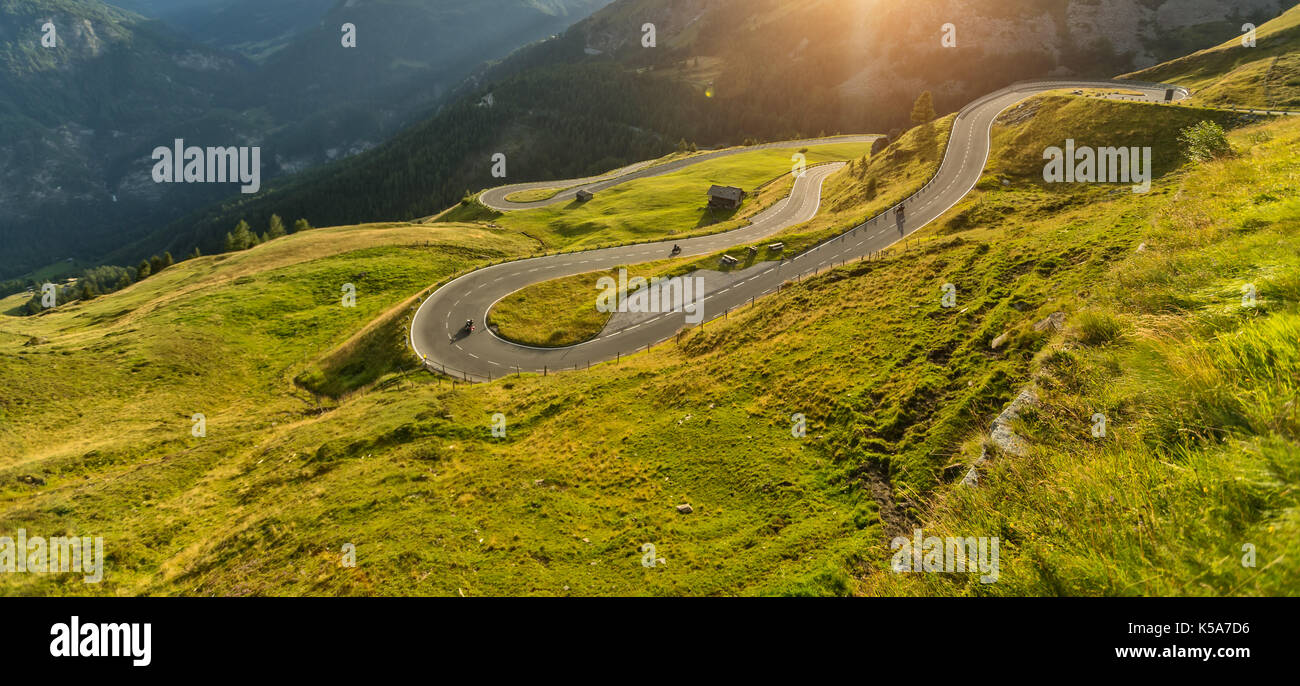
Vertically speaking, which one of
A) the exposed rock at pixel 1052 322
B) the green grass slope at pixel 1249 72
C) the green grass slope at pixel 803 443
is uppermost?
the green grass slope at pixel 1249 72

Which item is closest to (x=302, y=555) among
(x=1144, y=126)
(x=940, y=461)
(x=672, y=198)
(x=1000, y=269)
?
(x=940, y=461)

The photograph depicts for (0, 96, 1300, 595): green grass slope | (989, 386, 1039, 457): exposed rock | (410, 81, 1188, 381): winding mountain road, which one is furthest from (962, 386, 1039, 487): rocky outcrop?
(410, 81, 1188, 381): winding mountain road

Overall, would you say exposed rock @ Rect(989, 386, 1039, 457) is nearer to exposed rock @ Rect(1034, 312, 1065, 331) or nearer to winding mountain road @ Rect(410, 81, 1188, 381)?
exposed rock @ Rect(1034, 312, 1065, 331)

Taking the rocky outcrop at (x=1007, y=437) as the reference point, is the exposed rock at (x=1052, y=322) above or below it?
above

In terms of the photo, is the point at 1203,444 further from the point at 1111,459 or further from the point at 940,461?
the point at 940,461

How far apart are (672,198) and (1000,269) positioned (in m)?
77.4

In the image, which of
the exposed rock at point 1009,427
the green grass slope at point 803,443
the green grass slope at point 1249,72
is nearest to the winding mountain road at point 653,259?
the green grass slope at point 1249,72

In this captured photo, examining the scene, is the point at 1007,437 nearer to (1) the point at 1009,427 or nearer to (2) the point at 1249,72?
(1) the point at 1009,427

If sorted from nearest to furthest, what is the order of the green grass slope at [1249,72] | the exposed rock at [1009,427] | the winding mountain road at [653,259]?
1. the exposed rock at [1009,427]
2. the winding mountain road at [653,259]
3. the green grass slope at [1249,72]

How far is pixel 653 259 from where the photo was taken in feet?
205

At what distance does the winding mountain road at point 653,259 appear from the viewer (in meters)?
43.7

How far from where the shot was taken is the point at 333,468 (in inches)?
1061

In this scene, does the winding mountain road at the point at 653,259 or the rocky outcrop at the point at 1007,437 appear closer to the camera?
the rocky outcrop at the point at 1007,437

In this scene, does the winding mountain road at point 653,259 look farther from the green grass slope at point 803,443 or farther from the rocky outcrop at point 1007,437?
the rocky outcrop at point 1007,437
